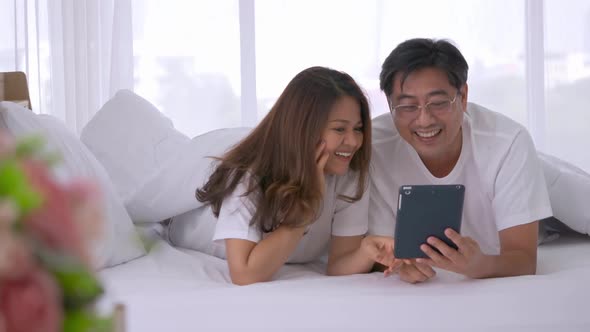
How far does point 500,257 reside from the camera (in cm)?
183

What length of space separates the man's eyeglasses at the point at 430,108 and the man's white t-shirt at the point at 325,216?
195 millimetres

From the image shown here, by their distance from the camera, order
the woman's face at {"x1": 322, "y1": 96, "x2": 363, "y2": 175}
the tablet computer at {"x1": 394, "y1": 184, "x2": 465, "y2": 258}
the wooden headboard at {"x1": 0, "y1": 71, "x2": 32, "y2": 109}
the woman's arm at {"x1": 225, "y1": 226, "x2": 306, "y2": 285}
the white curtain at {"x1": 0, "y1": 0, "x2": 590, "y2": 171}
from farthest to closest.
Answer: the white curtain at {"x1": 0, "y1": 0, "x2": 590, "y2": 171} < the wooden headboard at {"x1": 0, "y1": 71, "x2": 32, "y2": 109} < the woman's face at {"x1": 322, "y1": 96, "x2": 363, "y2": 175} < the woman's arm at {"x1": 225, "y1": 226, "x2": 306, "y2": 285} < the tablet computer at {"x1": 394, "y1": 184, "x2": 465, "y2": 258}

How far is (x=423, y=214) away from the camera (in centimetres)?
172

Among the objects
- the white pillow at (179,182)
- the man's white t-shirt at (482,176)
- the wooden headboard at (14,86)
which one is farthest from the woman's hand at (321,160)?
the wooden headboard at (14,86)

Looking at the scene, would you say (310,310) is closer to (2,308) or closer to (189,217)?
(189,217)

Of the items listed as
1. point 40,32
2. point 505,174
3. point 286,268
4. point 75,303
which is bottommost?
point 286,268

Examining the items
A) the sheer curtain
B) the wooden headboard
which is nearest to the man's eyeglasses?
the wooden headboard

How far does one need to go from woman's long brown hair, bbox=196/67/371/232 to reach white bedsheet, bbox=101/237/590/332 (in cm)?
16

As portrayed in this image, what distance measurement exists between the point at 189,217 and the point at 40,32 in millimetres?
1757

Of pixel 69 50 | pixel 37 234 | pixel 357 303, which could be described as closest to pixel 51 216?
pixel 37 234

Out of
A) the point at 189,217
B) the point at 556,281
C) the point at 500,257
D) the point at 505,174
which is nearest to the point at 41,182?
the point at 556,281

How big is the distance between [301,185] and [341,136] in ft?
0.48

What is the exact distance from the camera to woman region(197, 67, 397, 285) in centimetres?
187

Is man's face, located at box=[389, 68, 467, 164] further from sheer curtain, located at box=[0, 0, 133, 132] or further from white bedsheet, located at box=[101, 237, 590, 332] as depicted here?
sheer curtain, located at box=[0, 0, 133, 132]
